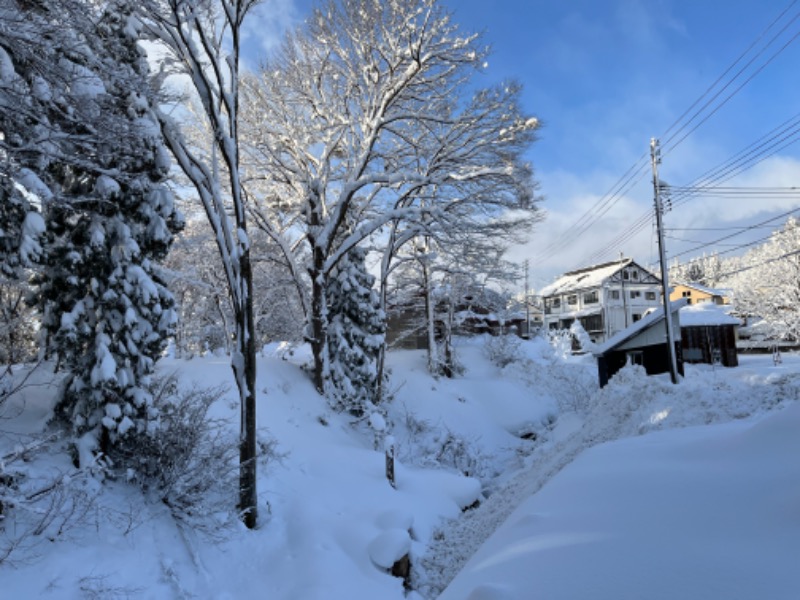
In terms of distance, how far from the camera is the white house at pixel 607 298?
46.5 meters

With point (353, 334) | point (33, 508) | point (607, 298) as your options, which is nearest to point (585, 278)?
point (607, 298)

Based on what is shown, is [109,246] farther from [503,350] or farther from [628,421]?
[503,350]

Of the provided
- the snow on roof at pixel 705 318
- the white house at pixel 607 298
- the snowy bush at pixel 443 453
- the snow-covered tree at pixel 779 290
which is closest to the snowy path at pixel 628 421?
the snowy bush at pixel 443 453

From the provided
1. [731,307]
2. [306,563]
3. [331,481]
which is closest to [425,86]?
[331,481]

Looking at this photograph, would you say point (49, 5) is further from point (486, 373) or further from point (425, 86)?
point (486, 373)

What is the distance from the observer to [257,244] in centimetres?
2017

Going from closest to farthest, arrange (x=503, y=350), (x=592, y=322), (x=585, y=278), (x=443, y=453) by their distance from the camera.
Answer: (x=443, y=453), (x=503, y=350), (x=592, y=322), (x=585, y=278)

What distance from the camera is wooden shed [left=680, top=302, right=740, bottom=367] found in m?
28.2

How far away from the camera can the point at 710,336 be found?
1136 inches

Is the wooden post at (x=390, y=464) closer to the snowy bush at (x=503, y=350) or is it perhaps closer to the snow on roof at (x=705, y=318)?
the snowy bush at (x=503, y=350)

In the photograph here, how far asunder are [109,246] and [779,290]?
39.6 meters

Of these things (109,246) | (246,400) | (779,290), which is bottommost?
(246,400)

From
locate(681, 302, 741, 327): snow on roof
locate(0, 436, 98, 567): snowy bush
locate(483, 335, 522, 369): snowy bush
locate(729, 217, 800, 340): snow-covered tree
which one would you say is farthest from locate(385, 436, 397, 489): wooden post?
locate(729, 217, 800, 340): snow-covered tree

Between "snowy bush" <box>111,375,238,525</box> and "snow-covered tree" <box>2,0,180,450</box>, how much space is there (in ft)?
1.10
